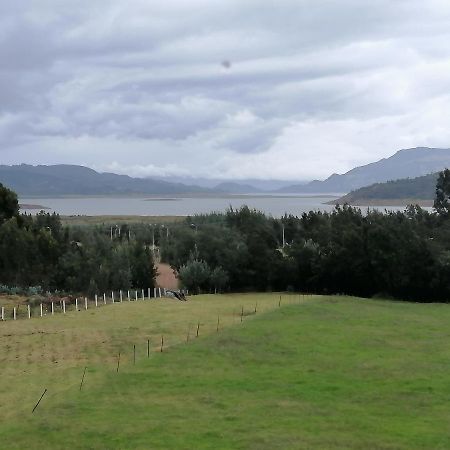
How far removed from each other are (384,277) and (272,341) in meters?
33.3

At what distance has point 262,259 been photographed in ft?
213

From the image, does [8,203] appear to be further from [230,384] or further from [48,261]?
[230,384]

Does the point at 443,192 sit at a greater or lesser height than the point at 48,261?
greater

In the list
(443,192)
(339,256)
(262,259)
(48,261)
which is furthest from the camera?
(443,192)

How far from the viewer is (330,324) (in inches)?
1367

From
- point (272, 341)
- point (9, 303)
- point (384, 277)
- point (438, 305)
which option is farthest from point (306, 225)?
point (272, 341)

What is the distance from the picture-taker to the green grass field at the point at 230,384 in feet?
53.0

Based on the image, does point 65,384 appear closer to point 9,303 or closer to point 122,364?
point 122,364

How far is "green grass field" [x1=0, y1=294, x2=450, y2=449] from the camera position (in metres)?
16.2

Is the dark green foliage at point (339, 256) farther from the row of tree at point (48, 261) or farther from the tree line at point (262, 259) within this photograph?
the row of tree at point (48, 261)

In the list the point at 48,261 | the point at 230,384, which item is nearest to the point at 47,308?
the point at 48,261

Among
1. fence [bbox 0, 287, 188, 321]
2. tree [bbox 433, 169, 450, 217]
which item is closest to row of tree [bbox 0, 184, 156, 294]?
fence [bbox 0, 287, 188, 321]

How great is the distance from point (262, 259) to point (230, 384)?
43.4 meters

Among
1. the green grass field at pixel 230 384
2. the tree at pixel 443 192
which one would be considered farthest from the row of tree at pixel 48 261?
the tree at pixel 443 192
